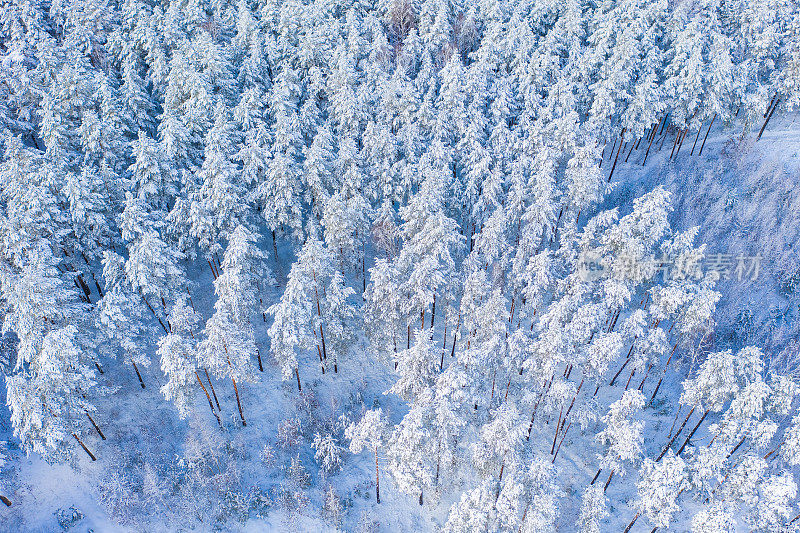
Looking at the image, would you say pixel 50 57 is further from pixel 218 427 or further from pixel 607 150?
pixel 607 150

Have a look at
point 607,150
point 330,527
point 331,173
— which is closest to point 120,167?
point 331,173

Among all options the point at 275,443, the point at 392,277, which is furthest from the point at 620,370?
Result: the point at 275,443

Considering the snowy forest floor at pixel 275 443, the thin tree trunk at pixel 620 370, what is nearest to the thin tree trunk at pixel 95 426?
the snowy forest floor at pixel 275 443

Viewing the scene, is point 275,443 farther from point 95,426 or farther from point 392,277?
point 392,277

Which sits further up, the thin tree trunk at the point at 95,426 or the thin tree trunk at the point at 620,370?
the thin tree trunk at the point at 620,370

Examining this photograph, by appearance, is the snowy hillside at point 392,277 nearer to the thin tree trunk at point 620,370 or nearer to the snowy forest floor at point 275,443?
the snowy forest floor at point 275,443

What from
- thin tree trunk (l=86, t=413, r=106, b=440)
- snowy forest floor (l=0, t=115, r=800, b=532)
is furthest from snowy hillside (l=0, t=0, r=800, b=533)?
thin tree trunk (l=86, t=413, r=106, b=440)
